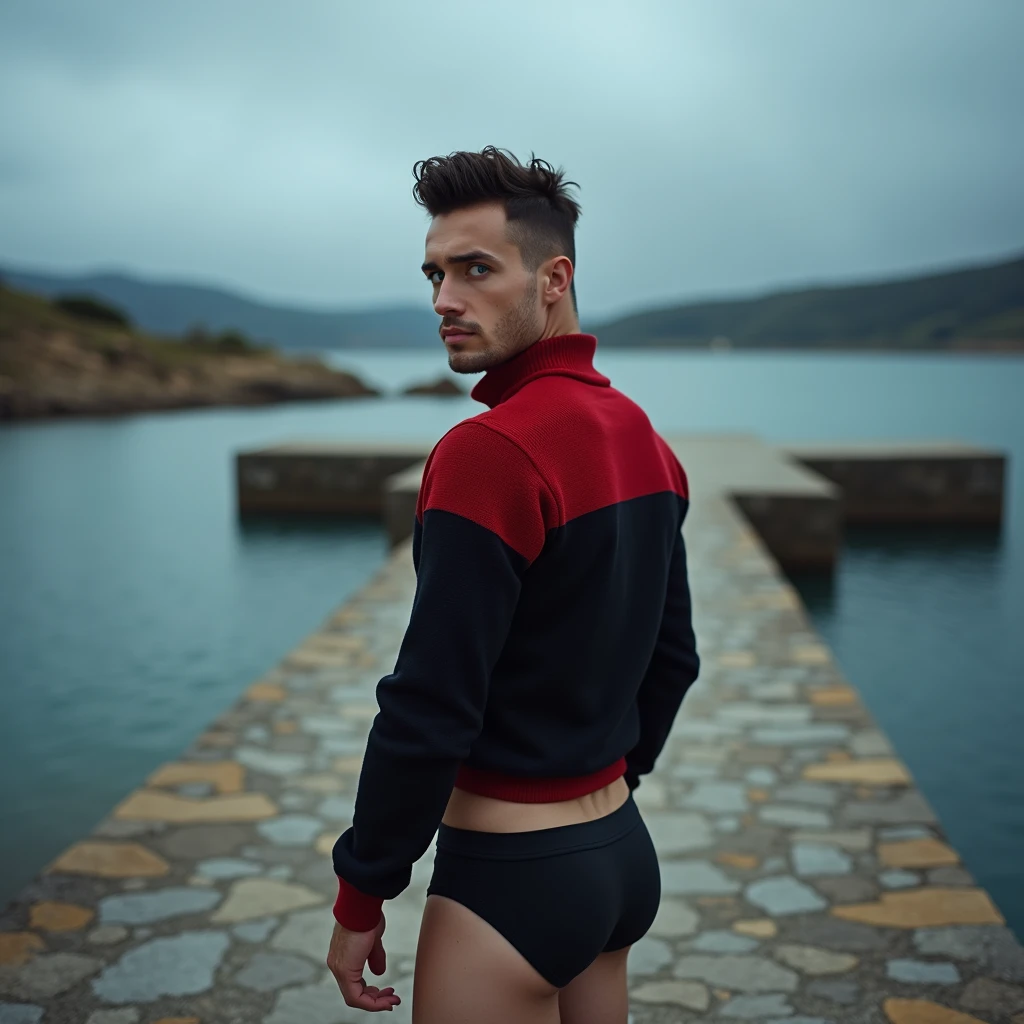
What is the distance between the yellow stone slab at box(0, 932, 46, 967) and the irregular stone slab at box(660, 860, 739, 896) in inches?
68.5

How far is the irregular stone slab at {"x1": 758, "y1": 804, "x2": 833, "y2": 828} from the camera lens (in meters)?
3.71

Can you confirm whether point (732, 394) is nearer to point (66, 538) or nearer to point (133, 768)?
point (66, 538)

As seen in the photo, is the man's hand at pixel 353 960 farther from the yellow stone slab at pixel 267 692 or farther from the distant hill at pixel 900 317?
the distant hill at pixel 900 317

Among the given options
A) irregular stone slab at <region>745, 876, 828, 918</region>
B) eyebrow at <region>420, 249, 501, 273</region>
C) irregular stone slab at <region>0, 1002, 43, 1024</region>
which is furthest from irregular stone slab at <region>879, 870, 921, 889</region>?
eyebrow at <region>420, 249, 501, 273</region>

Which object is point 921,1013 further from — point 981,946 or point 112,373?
point 112,373

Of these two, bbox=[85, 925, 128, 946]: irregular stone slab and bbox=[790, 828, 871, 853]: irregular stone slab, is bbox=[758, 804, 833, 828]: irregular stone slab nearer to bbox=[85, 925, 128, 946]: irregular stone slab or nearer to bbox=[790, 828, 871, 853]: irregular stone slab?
bbox=[790, 828, 871, 853]: irregular stone slab

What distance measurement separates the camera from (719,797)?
3938 millimetres

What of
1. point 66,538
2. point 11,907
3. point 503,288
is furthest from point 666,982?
point 66,538

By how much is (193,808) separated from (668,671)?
2491 millimetres

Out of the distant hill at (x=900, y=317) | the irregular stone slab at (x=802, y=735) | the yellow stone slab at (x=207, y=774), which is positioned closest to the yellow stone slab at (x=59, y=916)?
the yellow stone slab at (x=207, y=774)

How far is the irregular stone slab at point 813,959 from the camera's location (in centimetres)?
281

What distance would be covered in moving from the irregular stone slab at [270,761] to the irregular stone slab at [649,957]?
1.65 meters

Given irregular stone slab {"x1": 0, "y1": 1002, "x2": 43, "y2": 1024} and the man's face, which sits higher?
the man's face

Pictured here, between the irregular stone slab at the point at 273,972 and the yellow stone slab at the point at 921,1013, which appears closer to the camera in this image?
the yellow stone slab at the point at 921,1013
